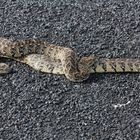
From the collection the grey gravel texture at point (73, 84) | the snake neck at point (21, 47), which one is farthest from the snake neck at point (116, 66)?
the snake neck at point (21, 47)

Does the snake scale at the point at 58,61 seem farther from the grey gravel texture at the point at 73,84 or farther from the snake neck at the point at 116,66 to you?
the grey gravel texture at the point at 73,84

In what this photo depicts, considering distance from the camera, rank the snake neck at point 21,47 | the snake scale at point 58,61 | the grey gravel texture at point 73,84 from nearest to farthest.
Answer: the grey gravel texture at point 73,84, the snake scale at point 58,61, the snake neck at point 21,47

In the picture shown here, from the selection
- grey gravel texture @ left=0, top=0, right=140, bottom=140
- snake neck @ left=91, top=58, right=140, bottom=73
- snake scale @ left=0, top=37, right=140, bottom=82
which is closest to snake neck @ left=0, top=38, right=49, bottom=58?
snake scale @ left=0, top=37, right=140, bottom=82

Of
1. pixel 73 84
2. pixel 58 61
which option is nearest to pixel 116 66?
pixel 73 84

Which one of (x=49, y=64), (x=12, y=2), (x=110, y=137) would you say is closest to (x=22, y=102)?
(x=49, y=64)

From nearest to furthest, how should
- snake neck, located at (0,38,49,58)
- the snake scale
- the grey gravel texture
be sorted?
the grey gravel texture, the snake scale, snake neck, located at (0,38,49,58)

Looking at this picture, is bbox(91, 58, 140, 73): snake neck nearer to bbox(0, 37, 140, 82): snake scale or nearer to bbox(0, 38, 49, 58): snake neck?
bbox(0, 37, 140, 82): snake scale

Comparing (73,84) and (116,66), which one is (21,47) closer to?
(73,84)
